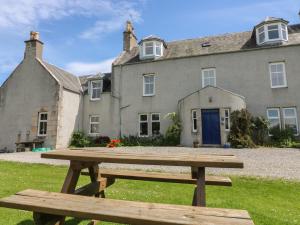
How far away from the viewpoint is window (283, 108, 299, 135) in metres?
18.5

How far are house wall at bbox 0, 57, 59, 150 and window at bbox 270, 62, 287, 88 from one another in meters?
16.8

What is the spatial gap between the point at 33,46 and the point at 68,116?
683 centimetres

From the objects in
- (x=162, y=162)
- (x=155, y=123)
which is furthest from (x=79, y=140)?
(x=162, y=162)

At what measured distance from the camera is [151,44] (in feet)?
75.6

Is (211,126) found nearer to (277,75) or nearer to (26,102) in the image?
(277,75)

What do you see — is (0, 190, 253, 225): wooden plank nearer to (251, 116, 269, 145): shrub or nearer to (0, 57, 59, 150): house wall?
(251, 116, 269, 145): shrub

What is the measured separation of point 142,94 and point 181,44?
623 cm

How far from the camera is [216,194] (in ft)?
20.4

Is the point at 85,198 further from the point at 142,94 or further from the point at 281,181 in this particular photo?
the point at 142,94

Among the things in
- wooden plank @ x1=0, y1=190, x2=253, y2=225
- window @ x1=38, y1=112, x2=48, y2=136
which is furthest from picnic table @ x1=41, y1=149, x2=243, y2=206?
window @ x1=38, y1=112, x2=48, y2=136

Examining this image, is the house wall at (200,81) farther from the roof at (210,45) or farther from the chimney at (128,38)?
the chimney at (128,38)

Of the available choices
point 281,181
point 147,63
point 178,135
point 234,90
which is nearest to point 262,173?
point 281,181

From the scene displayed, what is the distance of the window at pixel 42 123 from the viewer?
21.3 m

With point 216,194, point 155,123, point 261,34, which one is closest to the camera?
point 216,194
